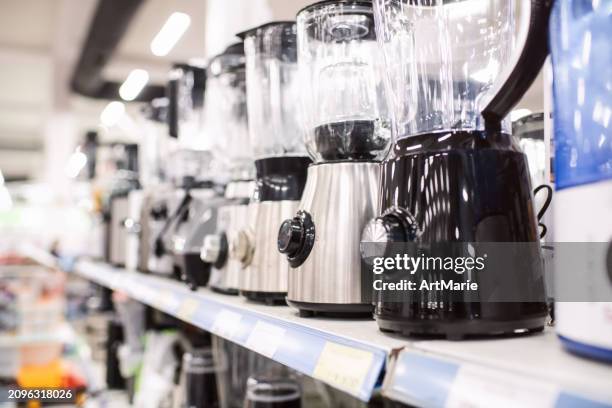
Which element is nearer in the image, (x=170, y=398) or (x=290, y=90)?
(x=290, y=90)

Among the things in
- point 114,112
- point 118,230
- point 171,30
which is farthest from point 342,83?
point 114,112

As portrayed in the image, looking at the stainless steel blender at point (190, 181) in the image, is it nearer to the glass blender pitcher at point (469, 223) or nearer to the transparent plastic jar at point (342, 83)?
the transparent plastic jar at point (342, 83)

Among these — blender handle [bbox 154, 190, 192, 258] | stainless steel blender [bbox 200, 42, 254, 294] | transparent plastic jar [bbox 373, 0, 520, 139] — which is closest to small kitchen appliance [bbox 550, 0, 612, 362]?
transparent plastic jar [bbox 373, 0, 520, 139]

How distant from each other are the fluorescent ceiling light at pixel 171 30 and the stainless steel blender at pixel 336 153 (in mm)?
2656

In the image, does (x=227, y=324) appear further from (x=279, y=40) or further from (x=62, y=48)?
(x=62, y=48)

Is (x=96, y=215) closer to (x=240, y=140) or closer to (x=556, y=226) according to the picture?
(x=240, y=140)

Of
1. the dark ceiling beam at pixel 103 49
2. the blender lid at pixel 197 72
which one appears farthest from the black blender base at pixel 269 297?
the dark ceiling beam at pixel 103 49

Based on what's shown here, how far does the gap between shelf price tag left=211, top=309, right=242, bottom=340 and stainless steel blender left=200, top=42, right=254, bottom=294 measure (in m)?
0.11

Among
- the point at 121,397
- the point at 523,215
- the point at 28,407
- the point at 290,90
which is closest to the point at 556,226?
the point at 523,215

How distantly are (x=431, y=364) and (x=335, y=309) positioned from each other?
0.26 meters

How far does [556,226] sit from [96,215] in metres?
2.48

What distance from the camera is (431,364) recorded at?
0.48 meters

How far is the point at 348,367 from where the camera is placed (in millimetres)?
553

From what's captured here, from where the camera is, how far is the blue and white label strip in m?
0.53
